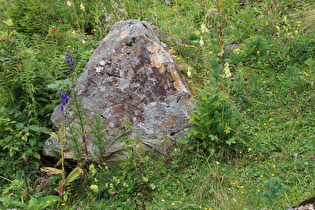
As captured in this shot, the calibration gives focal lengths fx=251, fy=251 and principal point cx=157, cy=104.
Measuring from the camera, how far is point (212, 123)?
333cm

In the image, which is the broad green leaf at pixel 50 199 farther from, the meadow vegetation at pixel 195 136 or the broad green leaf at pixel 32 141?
the broad green leaf at pixel 32 141

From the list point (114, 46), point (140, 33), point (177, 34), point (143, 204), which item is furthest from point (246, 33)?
point (143, 204)

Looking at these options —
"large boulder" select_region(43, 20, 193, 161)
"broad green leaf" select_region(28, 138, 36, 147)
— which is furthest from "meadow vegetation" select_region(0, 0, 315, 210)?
"large boulder" select_region(43, 20, 193, 161)

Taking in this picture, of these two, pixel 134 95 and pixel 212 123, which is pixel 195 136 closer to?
pixel 212 123

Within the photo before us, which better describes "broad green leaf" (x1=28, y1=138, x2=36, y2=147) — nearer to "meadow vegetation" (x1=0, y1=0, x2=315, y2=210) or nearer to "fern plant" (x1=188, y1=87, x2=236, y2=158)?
"meadow vegetation" (x1=0, y1=0, x2=315, y2=210)

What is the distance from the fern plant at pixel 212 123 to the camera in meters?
3.25

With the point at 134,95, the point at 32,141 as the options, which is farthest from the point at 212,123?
the point at 32,141

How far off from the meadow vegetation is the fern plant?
0.01 metres

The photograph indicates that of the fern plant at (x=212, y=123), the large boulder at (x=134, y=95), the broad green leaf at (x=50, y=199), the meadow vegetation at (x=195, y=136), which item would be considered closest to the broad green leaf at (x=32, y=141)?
the meadow vegetation at (x=195, y=136)

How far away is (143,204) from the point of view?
2977 mm

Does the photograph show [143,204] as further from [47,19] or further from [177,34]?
[47,19]

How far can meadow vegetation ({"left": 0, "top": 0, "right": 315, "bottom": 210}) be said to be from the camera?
2943 mm

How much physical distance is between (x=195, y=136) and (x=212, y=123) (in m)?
0.29

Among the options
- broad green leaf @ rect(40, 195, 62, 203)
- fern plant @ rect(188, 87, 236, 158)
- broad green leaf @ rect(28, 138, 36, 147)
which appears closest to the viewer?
broad green leaf @ rect(40, 195, 62, 203)
